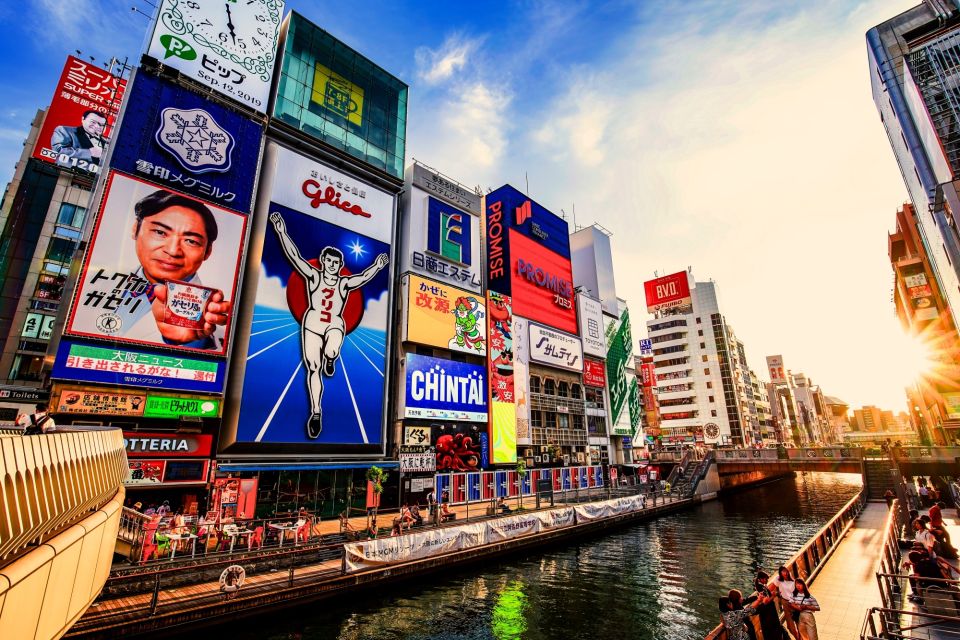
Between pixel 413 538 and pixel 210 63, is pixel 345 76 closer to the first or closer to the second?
pixel 210 63

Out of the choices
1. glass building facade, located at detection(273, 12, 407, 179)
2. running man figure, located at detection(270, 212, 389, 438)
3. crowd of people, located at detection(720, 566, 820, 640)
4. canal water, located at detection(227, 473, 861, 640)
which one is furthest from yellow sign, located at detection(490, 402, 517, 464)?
crowd of people, located at detection(720, 566, 820, 640)

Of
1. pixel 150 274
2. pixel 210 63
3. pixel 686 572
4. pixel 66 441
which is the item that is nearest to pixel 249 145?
pixel 210 63

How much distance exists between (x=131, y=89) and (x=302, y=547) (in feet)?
96.5

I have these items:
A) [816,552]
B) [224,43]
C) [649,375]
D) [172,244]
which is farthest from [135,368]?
[649,375]

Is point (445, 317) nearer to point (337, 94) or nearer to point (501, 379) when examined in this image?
point (501, 379)

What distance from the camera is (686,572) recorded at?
20562 mm

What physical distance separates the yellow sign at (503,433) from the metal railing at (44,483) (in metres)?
36.8

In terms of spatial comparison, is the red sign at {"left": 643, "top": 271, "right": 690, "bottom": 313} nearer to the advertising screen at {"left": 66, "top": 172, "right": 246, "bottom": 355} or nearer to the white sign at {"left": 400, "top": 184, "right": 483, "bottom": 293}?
the white sign at {"left": 400, "top": 184, "right": 483, "bottom": 293}

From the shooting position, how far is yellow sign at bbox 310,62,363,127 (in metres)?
37.8

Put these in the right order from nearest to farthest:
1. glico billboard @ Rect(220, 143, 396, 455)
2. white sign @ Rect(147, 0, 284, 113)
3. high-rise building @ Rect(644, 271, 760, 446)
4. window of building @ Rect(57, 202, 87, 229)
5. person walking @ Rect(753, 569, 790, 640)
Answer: person walking @ Rect(753, 569, 790, 640) < glico billboard @ Rect(220, 143, 396, 455) < white sign @ Rect(147, 0, 284, 113) < window of building @ Rect(57, 202, 87, 229) < high-rise building @ Rect(644, 271, 760, 446)

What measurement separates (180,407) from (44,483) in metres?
23.1

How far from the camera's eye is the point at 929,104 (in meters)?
30.2

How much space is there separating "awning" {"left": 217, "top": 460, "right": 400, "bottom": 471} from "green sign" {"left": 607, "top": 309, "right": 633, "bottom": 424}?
3916cm

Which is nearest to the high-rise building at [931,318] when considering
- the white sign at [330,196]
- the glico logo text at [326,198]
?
the white sign at [330,196]
